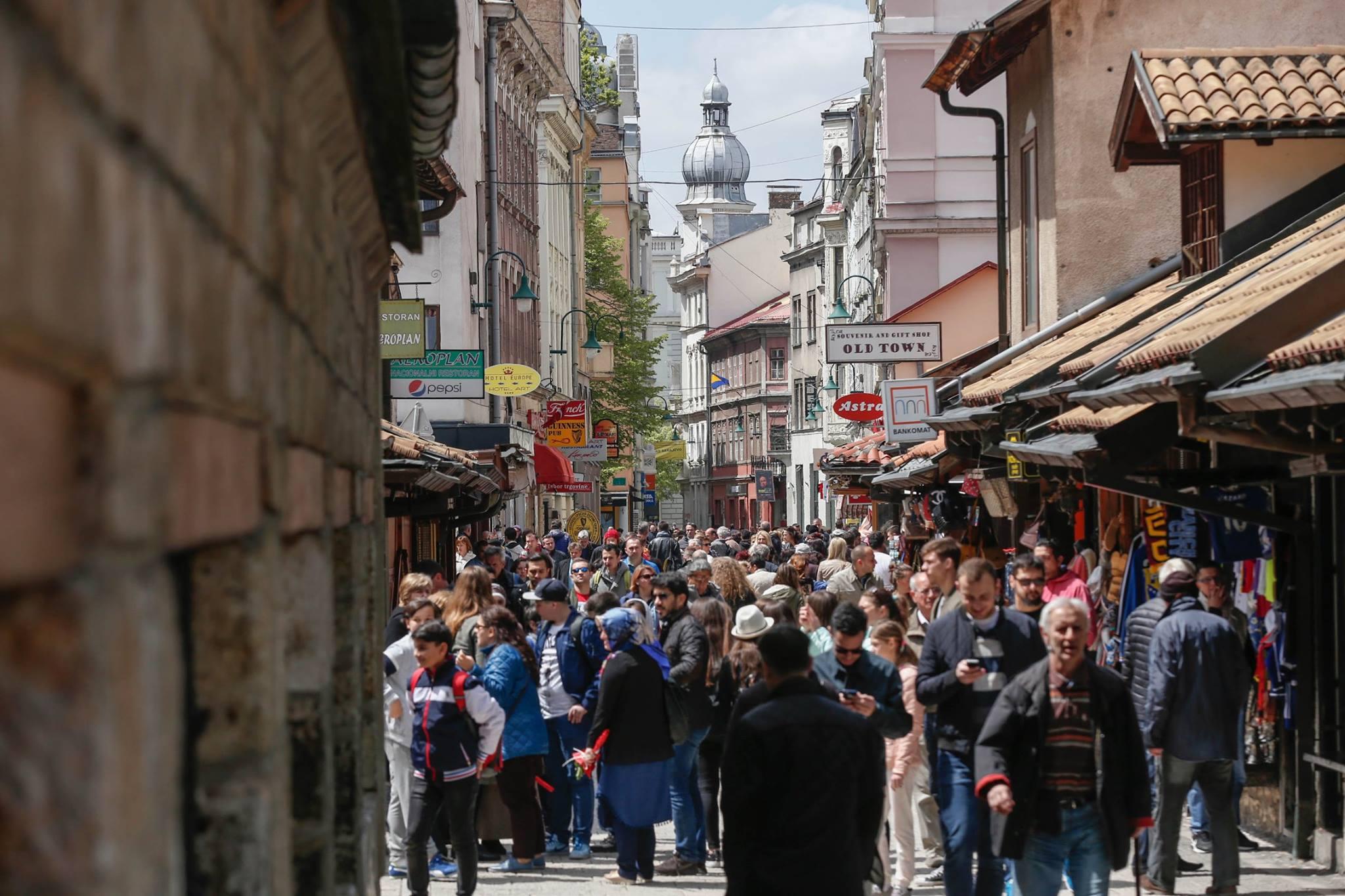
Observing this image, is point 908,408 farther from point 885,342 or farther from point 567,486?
point 567,486

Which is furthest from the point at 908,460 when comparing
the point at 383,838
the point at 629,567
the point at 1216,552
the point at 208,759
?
the point at 208,759

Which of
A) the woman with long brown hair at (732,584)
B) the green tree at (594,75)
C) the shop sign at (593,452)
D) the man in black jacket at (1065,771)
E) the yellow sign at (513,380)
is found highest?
the green tree at (594,75)

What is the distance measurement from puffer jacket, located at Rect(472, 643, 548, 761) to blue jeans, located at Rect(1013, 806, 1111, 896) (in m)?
4.50

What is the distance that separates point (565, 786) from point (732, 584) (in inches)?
92.6

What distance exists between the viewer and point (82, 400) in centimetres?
163

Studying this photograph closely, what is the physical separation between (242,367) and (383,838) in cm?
555

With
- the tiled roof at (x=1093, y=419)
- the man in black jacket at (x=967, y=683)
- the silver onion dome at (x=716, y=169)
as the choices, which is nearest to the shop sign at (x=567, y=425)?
the tiled roof at (x=1093, y=419)

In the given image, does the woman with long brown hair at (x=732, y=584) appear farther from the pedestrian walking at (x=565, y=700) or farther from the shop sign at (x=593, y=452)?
the shop sign at (x=593, y=452)

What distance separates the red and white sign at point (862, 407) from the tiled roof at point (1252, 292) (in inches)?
740

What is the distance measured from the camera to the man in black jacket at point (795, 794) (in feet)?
22.5

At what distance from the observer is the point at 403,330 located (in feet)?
66.8

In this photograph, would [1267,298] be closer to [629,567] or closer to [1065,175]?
[1065,175]

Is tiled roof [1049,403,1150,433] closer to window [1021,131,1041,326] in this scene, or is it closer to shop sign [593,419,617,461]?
window [1021,131,1041,326]

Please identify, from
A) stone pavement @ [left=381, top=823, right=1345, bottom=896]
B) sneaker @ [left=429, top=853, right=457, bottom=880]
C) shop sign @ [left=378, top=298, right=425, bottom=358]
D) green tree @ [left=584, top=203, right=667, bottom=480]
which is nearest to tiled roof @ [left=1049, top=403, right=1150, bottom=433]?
stone pavement @ [left=381, top=823, right=1345, bottom=896]
